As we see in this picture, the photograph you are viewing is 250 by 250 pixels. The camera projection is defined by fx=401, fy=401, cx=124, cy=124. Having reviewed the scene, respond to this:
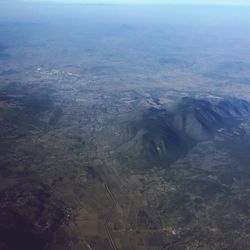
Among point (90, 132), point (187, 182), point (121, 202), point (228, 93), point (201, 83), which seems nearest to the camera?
point (121, 202)

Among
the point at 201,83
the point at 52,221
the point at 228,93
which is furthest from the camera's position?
the point at 201,83

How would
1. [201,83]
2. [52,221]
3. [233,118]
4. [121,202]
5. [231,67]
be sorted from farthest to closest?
[231,67] → [201,83] → [233,118] → [121,202] → [52,221]

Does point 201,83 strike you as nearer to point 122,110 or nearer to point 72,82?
point 72,82

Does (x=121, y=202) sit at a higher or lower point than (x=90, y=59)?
higher

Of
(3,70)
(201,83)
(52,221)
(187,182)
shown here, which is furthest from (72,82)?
(52,221)

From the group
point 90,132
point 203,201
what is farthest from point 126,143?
point 203,201

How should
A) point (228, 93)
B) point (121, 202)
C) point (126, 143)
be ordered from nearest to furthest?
point (121, 202)
point (126, 143)
point (228, 93)

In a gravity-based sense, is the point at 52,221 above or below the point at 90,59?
above

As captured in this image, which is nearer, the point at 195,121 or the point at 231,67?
the point at 195,121

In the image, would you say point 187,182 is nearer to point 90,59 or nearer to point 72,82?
point 72,82
